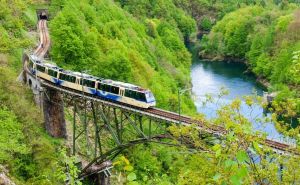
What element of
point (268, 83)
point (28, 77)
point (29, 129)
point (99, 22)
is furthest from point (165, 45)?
point (29, 129)

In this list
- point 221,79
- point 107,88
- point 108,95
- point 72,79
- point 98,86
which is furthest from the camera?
point 221,79

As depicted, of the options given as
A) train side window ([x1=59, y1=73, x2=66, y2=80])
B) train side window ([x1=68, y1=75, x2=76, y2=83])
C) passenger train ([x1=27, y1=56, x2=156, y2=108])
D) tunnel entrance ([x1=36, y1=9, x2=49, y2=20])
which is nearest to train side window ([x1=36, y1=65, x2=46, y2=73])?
passenger train ([x1=27, y1=56, x2=156, y2=108])

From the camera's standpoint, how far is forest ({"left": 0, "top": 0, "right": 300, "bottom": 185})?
14.6 metres

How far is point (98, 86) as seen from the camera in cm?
3772

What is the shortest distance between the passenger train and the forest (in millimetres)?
2812

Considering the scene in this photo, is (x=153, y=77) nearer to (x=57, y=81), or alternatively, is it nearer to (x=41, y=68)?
(x=41, y=68)

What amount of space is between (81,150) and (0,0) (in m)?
19.6

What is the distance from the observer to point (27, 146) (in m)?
35.8

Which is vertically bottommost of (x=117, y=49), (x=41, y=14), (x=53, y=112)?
(x=53, y=112)

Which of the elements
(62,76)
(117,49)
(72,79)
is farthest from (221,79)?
(72,79)

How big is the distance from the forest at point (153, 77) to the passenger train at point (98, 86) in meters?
2.81

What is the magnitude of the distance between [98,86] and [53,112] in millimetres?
6919

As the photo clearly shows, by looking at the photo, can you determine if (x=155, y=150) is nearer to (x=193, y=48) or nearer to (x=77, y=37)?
(x=77, y=37)

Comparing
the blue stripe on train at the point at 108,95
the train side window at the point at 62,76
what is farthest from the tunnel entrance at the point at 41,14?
the blue stripe on train at the point at 108,95
